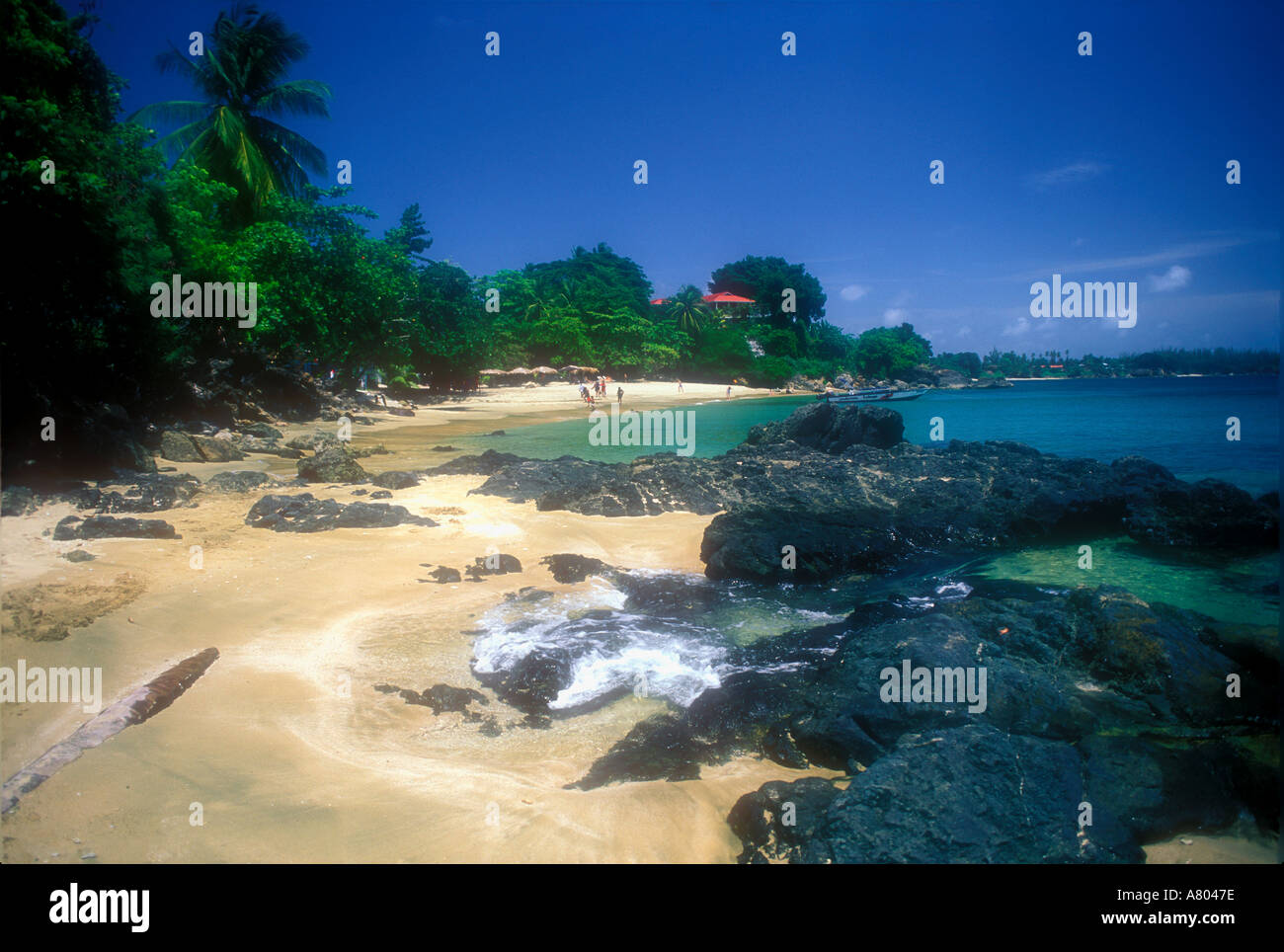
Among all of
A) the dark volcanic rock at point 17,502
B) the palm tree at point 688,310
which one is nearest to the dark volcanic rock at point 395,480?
the dark volcanic rock at point 17,502

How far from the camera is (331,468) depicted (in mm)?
15906

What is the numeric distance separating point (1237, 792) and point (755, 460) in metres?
15.5

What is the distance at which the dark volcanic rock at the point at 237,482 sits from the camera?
553 inches

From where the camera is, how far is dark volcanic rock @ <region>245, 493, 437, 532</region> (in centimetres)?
1159

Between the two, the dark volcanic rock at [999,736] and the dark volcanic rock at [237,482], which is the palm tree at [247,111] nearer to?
the dark volcanic rock at [237,482]

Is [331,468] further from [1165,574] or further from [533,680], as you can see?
[1165,574]

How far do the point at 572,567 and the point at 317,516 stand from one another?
460cm

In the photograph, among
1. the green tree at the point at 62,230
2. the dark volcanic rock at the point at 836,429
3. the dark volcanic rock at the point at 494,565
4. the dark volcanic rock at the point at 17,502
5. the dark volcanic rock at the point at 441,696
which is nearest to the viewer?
the dark volcanic rock at the point at 441,696

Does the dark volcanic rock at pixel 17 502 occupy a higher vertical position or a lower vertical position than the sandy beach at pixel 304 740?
higher

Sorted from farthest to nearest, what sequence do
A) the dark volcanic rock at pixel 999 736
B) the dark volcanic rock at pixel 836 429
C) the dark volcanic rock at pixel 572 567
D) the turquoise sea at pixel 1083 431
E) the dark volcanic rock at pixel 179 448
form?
the turquoise sea at pixel 1083 431, the dark volcanic rock at pixel 836 429, the dark volcanic rock at pixel 179 448, the dark volcanic rock at pixel 572 567, the dark volcanic rock at pixel 999 736

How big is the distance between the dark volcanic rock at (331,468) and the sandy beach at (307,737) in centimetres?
443

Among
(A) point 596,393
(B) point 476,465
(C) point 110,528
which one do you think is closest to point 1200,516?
(B) point 476,465

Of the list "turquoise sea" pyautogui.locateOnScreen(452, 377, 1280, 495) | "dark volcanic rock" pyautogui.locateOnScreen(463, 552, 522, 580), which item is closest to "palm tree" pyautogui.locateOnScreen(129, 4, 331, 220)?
"turquoise sea" pyautogui.locateOnScreen(452, 377, 1280, 495)
